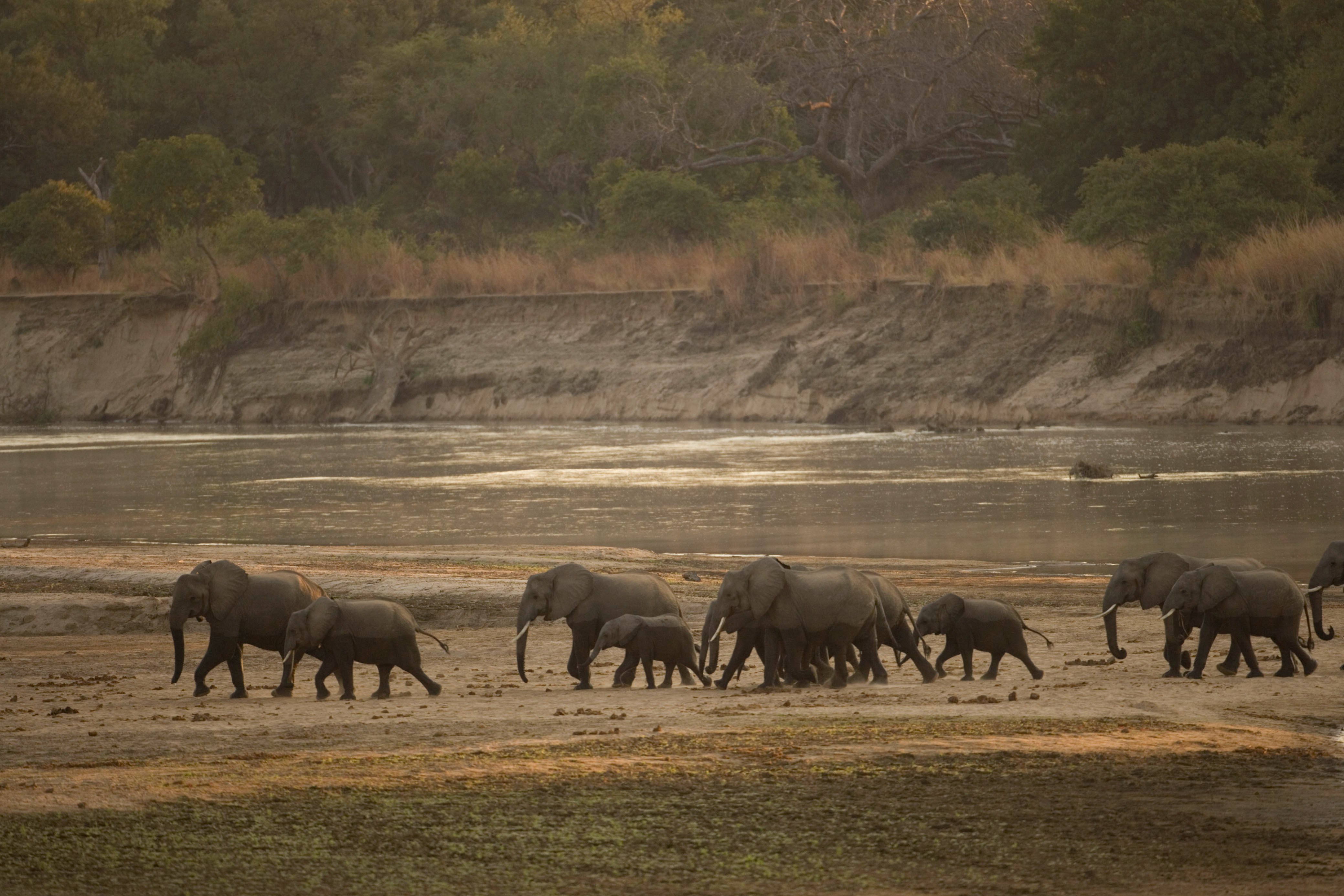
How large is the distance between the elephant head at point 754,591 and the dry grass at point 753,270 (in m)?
35.1

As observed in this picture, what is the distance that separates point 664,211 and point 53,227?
22.2 meters

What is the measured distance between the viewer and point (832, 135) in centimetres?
7181

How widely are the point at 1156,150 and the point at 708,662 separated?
124ft

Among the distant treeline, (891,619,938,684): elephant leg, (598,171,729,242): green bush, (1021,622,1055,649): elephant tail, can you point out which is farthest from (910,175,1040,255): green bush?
(891,619,938,684): elephant leg

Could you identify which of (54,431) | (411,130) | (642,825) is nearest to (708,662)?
(642,825)

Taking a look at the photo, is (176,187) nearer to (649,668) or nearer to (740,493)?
(740,493)

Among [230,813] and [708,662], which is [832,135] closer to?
[708,662]

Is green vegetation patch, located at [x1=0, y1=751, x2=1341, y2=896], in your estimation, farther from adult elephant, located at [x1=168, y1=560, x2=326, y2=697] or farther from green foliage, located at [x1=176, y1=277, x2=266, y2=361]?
green foliage, located at [x1=176, y1=277, x2=266, y2=361]

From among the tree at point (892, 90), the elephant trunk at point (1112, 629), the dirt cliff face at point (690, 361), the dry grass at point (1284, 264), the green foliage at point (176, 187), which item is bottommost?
the elephant trunk at point (1112, 629)

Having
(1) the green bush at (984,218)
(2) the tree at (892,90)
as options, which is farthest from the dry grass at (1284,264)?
(2) the tree at (892,90)

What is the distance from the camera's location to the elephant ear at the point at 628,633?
13.1 m

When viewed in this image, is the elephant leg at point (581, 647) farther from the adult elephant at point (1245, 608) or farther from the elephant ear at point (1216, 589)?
the elephant ear at point (1216, 589)

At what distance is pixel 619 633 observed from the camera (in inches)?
519

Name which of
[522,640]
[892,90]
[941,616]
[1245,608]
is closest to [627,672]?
[522,640]
